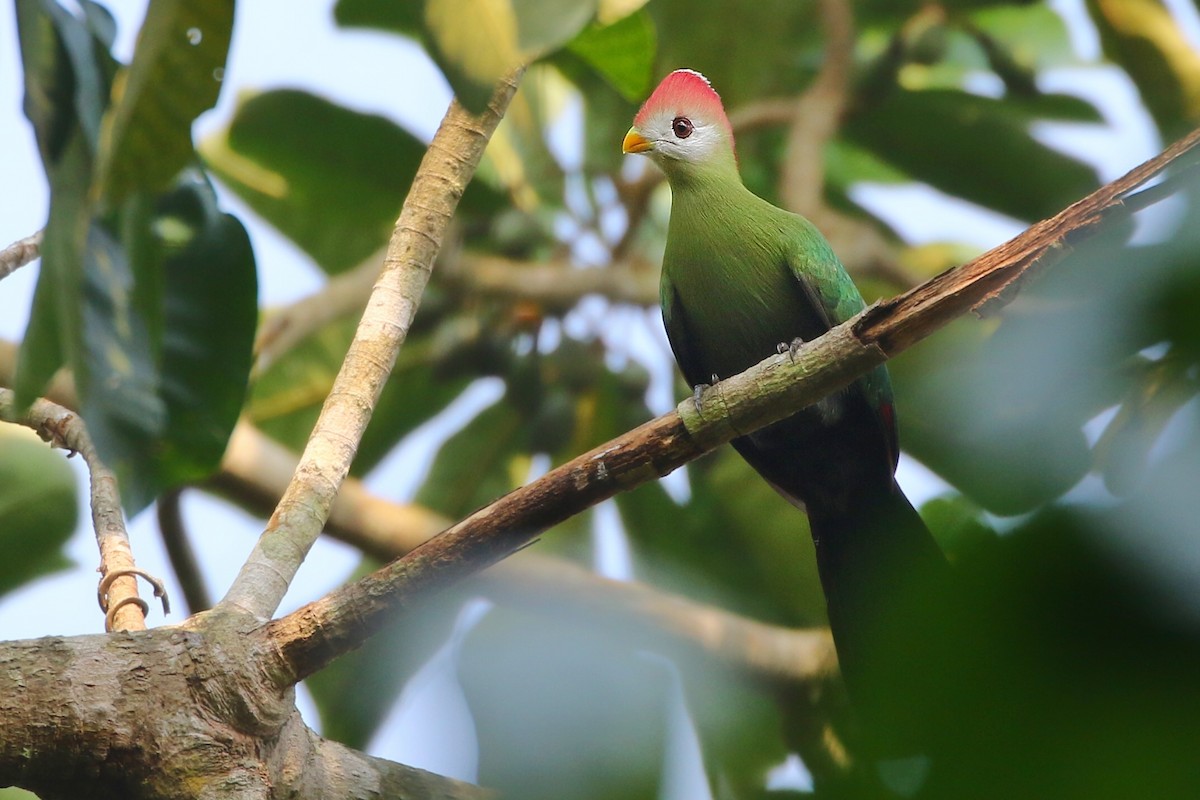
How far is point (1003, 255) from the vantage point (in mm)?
1821

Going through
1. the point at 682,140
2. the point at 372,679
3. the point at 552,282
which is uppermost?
the point at 552,282

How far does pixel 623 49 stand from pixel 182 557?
2127 millimetres

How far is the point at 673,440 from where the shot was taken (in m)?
1.95

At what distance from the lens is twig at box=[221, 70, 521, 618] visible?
77.2 inches

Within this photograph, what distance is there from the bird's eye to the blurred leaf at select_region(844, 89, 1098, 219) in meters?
1.49

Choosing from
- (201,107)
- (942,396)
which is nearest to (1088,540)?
(201,107)

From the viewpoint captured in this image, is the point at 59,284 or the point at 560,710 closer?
the point at 59,284

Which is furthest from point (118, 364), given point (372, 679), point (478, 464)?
point (478, 464)

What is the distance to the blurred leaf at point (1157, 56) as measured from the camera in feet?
12.3

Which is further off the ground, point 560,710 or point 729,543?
point 729,543

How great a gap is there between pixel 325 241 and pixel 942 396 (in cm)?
276

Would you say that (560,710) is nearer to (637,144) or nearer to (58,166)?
(58,166)

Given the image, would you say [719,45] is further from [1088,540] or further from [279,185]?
[1088,540]

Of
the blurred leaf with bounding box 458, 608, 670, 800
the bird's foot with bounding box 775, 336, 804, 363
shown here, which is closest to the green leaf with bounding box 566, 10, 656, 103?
the bird's foot with bounding box 775, 336, 804, 363
